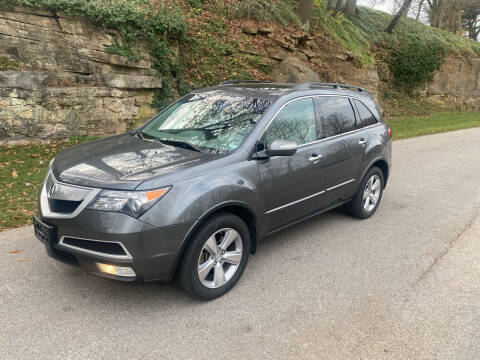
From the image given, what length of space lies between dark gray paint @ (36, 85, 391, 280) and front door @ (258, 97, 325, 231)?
1 cm

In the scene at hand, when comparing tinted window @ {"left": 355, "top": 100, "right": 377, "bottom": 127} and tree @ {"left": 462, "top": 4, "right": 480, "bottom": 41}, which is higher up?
tree @ {"left": 462, "top": 4, "right": 480, "bottom": 41}

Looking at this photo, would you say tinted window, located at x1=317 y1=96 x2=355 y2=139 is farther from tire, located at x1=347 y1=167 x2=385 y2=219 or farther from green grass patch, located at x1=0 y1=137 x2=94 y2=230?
green grass patch, located at x1=0 y1=137 x2=94 y2=230

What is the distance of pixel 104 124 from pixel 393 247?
6640 millimetres

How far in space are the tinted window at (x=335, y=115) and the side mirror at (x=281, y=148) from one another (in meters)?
0.93

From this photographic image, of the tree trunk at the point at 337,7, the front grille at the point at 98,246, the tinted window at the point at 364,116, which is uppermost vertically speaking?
the tree trunk at the point at 337,7

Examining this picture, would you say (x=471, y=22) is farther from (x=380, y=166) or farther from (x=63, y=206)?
(x=63, y=206)

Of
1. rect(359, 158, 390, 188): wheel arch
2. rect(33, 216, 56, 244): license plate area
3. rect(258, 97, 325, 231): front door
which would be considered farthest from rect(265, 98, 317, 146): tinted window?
rect(33, 216, 56, 244): license plate area

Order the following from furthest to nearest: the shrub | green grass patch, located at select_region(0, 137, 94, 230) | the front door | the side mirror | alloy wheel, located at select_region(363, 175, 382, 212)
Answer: the shrub
alloy wheel, located at select_region(363, 175, 382, 212)
green grass patch, located at select_region(0, 137, 94, 230)
the front door
the side mirror

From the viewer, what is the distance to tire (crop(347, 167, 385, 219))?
5176 millimetres

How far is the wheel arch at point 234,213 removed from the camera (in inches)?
121

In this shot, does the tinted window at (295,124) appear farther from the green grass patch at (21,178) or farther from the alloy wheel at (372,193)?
the green grass patch at (21,178)

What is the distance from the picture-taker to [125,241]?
2834mm

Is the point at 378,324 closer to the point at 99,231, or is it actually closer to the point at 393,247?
the point at 393,247

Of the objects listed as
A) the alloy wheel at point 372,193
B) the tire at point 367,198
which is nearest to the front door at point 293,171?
the tire at point 367,198
